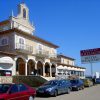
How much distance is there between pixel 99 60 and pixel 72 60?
2465cm

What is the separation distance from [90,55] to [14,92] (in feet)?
141

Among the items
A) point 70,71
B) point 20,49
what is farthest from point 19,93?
point 70,71

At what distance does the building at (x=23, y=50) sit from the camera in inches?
1448

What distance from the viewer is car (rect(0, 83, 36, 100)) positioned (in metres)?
14.3

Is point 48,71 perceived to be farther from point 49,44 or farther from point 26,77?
point 26,77

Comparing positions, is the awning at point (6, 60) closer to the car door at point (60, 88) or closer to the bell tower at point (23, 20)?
the car door at point (60, 88)

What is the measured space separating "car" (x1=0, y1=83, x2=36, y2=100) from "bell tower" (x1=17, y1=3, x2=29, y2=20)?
107 ft

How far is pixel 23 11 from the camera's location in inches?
1940

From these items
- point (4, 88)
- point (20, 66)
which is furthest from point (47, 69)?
point (4, 88)

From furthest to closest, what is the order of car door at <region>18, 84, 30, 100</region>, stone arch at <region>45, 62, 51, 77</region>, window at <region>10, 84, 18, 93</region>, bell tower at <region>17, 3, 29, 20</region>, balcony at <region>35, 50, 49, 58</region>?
stone arch at <region>45, 62, 51, 77</region>
bell tower at <region>17, 3, 29, 20</region>
balcony at <region>35, 50, 49, 58</region>
car door at <region>18, 84, 30, 100</region>
window at <region>10, 84, 18, 93</region>

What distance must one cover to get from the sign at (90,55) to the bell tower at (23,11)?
1561 cm

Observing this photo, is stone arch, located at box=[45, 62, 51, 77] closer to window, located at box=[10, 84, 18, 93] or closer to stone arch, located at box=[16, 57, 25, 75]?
stone arch, located at box=[16, 57, 25, 75]

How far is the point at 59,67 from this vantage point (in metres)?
55.3

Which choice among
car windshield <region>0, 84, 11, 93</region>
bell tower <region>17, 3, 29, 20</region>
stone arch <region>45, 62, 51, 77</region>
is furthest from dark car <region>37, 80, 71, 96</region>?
bell tower <region>17, 3, 29, 20</region>
